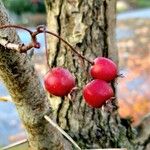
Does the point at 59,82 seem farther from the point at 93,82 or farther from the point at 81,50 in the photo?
the point at 81,50

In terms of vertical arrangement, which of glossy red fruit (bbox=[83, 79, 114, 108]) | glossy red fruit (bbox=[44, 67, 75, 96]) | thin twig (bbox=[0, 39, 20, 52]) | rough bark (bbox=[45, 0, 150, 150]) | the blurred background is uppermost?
→ thin twig (bbox=[0, 39, 20, 52])

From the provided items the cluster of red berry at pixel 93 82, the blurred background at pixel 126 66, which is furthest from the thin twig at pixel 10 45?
the blurred background at pixel 126 66

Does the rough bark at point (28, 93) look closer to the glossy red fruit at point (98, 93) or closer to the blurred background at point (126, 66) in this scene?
the glossy red fruit at point (98, 93)

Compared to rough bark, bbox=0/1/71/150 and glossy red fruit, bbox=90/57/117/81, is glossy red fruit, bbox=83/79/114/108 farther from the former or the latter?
rough bark, bbox=0/1/71/150

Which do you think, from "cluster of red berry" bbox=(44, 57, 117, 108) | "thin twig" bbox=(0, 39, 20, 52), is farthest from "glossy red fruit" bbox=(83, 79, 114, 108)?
"thin twig" bbox=(0, 39, 20, 52)

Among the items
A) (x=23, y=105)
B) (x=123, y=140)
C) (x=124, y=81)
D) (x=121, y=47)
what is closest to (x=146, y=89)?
(x=124, y=81)

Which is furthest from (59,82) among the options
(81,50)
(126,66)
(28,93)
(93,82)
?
(126,66)
